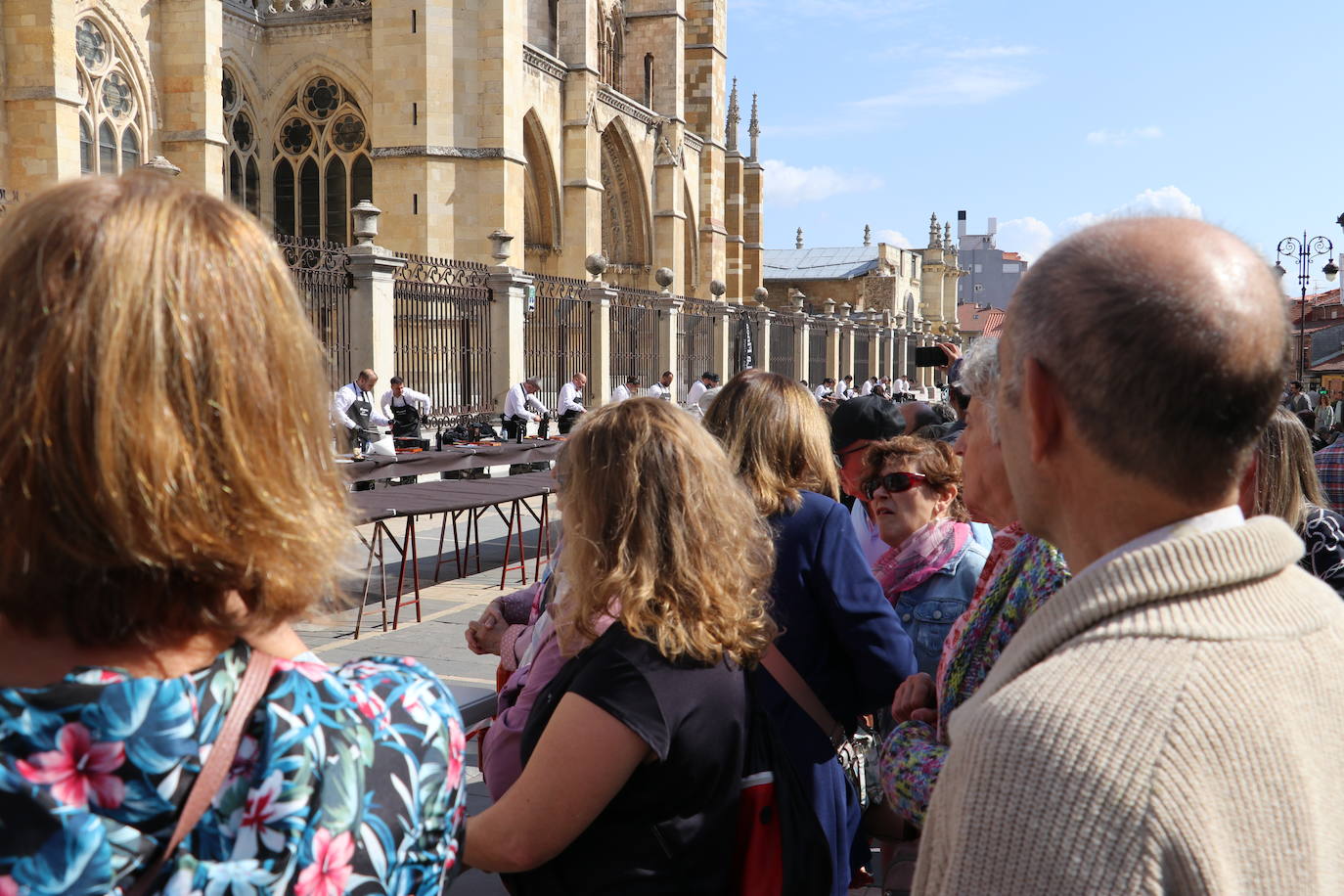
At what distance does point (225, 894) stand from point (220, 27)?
76.7ft

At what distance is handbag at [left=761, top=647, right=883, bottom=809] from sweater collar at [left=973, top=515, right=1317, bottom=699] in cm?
149

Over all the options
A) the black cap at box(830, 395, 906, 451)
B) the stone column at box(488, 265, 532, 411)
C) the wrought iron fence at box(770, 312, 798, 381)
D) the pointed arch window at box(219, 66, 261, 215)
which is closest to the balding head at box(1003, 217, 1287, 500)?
the black cap at box(830, 395, 906, 451)

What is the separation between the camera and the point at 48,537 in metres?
1.05

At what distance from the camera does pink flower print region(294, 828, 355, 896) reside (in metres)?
1.13

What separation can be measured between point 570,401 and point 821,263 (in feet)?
160

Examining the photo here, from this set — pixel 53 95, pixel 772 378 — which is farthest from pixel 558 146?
pixel 772 378

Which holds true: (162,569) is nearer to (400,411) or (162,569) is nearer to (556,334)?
(400,411)

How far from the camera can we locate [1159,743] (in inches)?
40.0

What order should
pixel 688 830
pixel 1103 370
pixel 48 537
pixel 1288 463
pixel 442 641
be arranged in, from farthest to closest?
pixel 442 641 < pixel 1288 463 < pixel 688 830 < pixel 1103 370 < pixel 48 537

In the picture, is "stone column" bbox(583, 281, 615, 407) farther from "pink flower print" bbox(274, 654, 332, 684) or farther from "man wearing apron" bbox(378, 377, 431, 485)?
"pink flower print" bbox(274, 654, 332, 684)

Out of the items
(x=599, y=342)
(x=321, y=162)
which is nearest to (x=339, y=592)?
(x=599, y=342)

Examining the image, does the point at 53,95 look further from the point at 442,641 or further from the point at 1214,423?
the point at 1214,423

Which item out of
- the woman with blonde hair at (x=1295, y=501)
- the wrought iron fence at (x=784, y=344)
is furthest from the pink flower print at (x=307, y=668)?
the wrought iron fence at (x=784, y=344)

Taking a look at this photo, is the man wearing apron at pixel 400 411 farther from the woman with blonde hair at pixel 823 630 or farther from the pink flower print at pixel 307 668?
the pink flower print at pixel 307 668
